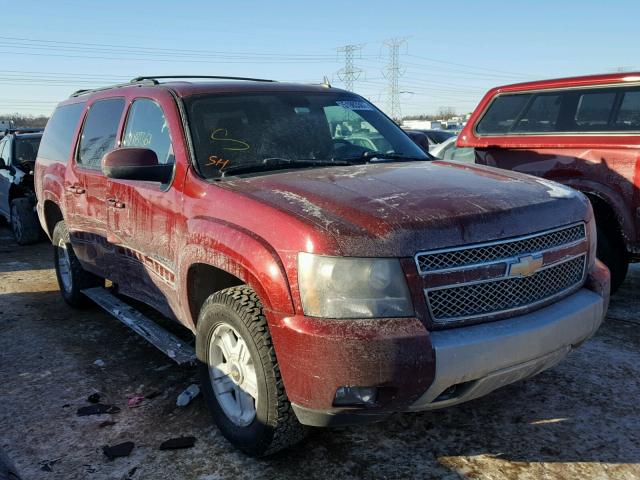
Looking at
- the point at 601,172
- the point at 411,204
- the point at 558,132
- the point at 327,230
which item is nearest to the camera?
the point at 327,230

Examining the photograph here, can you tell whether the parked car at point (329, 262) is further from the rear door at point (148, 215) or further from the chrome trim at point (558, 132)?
the chrome trim at point (558, 132)

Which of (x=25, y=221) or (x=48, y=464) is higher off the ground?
(x=48, y=464)

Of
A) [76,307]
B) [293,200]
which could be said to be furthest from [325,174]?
[76,307]

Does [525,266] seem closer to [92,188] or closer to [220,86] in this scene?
[220,86]

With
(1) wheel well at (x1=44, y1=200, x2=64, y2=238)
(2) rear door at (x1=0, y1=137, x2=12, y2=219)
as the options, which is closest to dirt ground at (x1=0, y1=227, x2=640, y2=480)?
(1) wheel well at (x1=44, y1=200, x2=64, y2=238)

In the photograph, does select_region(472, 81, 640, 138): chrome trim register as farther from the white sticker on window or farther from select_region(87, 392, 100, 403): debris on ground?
select_region(87, 392, 100, 403): debris on ground

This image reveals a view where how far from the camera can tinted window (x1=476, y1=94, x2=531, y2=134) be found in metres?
6.20

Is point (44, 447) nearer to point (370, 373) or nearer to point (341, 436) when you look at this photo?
point (341, 436)

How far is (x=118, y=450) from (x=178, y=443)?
312mm

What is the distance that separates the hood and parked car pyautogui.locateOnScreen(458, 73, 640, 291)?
1.95m

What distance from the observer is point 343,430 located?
325 cm

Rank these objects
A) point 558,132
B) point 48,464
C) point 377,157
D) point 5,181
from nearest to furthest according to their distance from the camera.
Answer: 1. point 48,464
2. point 377,157
3. point 558,132
4. point 5,181

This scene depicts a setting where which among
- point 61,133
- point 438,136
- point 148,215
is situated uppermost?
point 61,133

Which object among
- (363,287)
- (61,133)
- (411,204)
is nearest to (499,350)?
Result: (363,287)
